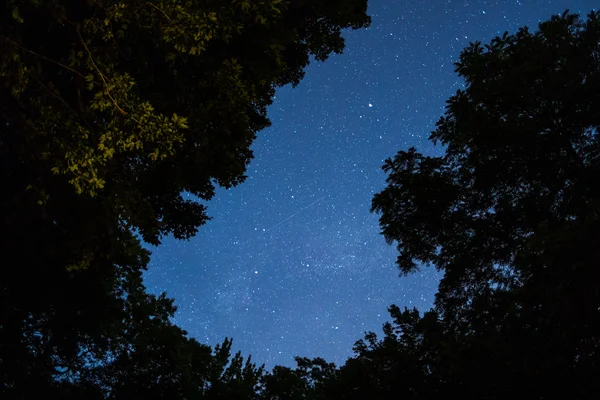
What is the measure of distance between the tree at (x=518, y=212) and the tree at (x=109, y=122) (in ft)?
12.9

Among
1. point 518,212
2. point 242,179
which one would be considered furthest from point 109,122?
point 518,212

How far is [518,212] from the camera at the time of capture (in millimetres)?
10391

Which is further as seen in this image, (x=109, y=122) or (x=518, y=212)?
(x=518, y=212)

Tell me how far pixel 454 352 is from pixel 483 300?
6.31 ft

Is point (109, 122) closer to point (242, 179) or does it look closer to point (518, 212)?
point (242, 179)

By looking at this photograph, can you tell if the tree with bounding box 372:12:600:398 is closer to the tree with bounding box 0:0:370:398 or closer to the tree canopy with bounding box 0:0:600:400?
the tree canopy with bounding box 0:0:600:400

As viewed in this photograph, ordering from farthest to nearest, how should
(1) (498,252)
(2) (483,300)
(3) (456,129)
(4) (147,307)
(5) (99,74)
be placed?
(4) (147,307) < (3) (456,129) < (1) (498,252) < (2) (483,300) < (5) (99,74)

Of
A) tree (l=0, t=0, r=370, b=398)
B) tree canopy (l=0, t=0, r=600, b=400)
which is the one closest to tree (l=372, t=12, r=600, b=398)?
tree canopy (l=0, t=0, r=600, b=400)

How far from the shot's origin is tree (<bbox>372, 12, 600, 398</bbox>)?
7.93m

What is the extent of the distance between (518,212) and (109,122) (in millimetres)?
8711

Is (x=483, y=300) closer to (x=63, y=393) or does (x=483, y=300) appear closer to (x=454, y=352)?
(x=454, y=352)

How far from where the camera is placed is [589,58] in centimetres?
1033

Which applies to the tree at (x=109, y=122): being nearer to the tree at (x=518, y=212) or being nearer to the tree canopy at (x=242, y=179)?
the tree canopy at (x=242, y=179)

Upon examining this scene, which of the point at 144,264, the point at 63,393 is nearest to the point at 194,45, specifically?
the point at 63,393
